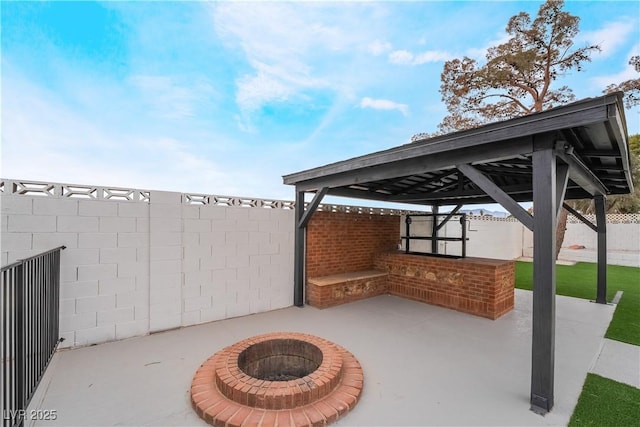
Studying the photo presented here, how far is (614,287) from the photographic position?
26.4 ft

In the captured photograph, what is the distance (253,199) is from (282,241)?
1.10m

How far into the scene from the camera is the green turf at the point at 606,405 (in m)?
2.43

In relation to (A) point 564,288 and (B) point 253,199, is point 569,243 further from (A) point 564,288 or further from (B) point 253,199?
(B) point 253,199

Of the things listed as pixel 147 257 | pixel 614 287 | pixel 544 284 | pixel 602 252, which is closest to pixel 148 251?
pixel 147 257

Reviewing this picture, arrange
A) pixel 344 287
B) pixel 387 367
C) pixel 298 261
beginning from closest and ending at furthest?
pixel 387 367 → pixel 298 261 → pixel 344 287

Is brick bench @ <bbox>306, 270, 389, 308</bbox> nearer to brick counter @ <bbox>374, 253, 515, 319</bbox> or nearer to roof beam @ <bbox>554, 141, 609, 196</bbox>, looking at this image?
brick counter @ <bbox>374, 253, 515, 319</bbox>

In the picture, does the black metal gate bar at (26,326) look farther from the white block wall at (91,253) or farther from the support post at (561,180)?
the support post at (561,180)

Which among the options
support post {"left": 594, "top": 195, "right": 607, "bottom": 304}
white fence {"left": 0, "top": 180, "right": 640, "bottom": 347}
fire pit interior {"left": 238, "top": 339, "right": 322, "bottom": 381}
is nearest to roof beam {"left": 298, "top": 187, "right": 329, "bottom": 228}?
white fence {"left": 0, "top": 180, "right": 640, "bottom": 347}

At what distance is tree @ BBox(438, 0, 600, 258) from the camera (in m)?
8.97

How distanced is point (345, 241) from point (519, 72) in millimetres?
8811

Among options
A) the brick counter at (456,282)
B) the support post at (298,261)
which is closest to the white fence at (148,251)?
the support post at (298,261)

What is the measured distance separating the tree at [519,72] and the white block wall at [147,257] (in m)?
9.13

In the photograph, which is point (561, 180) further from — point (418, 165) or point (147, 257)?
point (147, 257)

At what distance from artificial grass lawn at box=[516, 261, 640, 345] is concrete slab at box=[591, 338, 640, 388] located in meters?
0.39
